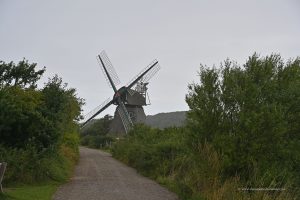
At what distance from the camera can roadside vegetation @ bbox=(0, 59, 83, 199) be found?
59.4ft

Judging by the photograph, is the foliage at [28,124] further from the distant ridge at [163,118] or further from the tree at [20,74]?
the distant ridge at [163,118]

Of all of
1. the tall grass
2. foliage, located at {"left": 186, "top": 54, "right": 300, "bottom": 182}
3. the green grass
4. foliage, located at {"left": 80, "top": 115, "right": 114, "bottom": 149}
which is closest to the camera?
the tall grass

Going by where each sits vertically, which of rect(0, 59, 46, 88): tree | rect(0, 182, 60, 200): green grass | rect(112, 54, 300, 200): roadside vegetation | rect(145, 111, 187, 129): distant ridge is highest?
rect(145, 111, 187, 129): distant ridge

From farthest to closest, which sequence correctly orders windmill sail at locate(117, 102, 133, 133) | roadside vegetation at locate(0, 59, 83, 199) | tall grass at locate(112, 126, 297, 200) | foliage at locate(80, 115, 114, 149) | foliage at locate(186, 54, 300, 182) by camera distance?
foliage at locate(80, 115, 114, 149)
windmill sail at locate(117, 102, 133, 133)
roadside vegetation at locate(0, 59, 83, 199)
foliage at locate(186, 54, 300, 182)
tall grass at locate(112, 126, 297, 200)

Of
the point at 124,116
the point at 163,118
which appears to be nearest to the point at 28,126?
the point at 124,116

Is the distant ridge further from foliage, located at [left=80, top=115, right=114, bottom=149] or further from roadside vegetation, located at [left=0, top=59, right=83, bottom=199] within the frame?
roadside vegetation, located at [left=0, top=59, right=83, bottom=199]

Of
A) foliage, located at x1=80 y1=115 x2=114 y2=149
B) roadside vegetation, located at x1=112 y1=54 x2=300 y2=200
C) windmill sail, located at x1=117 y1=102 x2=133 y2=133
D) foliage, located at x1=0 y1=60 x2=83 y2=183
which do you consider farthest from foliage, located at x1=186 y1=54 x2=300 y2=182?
foliage, located at x1=80 y1=115 x2=114 y2=149

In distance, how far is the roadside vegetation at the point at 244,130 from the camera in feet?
45.1

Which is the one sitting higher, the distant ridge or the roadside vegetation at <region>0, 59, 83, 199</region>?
the distant ridge

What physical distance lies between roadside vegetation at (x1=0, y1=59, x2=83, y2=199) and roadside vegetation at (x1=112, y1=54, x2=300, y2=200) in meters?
6.29

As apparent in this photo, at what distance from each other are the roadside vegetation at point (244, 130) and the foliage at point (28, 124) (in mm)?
6828

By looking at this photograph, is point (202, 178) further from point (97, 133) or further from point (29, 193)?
point (97, 133)

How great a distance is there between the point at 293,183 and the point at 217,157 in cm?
277

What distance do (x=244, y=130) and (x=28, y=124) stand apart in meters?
9.99
